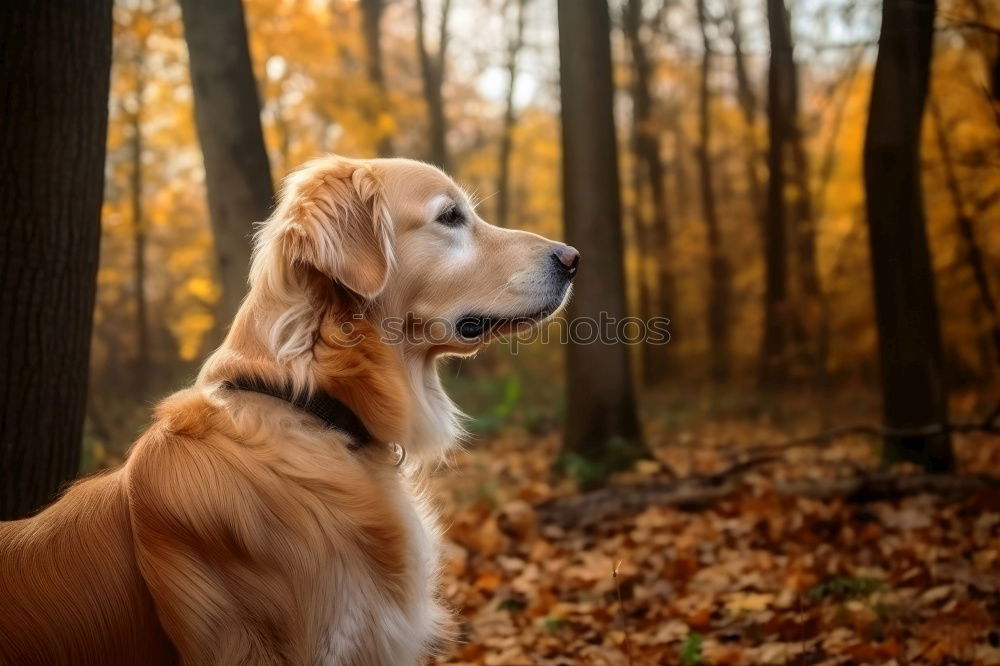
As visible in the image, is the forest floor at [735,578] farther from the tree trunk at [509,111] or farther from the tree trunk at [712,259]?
the tree trunk at [509,111]

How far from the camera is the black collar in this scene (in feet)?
9.31

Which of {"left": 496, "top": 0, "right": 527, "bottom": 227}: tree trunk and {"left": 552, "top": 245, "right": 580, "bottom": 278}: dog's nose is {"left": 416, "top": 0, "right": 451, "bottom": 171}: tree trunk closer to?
{"left": 496, "top": 0, "right": 527, "bottom": 227}: tree trunk

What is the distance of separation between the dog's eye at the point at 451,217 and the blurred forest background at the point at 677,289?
158 cm

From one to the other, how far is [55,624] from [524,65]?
20649 mm

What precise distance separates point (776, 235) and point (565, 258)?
1439 centimetres

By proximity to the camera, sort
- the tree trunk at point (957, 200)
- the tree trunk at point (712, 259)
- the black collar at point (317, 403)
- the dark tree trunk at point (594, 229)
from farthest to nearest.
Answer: the tree trunk at point (712, 259) < the tree trunk at point (957, 200) < the dark tree trunk at point (594, 229) < the black collar at point (317, 403)

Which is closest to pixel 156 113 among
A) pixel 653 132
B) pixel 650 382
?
pixel 653 132

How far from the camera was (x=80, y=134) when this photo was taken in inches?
153

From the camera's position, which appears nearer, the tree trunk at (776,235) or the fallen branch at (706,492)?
the fallen branch at (706,492)

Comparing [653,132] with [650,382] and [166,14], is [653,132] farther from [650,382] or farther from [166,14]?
[166,14]

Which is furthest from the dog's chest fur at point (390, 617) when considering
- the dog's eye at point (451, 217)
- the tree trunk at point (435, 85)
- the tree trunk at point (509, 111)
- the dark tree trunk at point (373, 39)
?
the tree trunk at point (509, 111)

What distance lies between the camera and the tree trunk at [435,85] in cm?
1889

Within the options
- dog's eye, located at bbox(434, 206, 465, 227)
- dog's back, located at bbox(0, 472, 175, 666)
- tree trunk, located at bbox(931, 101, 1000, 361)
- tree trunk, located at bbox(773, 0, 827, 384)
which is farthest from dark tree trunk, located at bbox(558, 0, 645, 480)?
tree trunk, located at bbox(773, 0, 827, 384)

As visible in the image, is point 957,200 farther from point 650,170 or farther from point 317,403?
point 650,170
